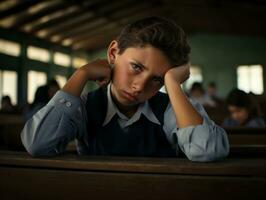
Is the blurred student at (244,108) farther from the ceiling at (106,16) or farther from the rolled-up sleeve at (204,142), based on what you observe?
the ceiling at (106,16)

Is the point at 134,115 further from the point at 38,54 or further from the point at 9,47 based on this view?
the point at 38,54

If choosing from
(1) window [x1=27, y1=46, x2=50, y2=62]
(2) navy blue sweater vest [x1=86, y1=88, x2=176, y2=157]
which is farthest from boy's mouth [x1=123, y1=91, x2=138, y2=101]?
(1) window [x1=27, y1=46, x2=50, y2=62]

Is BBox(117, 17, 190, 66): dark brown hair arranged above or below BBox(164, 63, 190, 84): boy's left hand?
above

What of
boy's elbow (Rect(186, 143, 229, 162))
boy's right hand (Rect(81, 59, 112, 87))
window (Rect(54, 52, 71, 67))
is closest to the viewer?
boy's elbow (Rect(186, 143, 229, 162))

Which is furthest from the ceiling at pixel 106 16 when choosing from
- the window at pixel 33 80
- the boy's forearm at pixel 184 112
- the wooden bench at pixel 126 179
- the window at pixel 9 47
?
the wooden bench at pixel 126 179

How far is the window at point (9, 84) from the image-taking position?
1013 centimetres

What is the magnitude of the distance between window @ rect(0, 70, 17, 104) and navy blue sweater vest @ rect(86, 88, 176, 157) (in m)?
9.39

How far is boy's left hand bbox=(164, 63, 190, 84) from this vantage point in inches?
44.1

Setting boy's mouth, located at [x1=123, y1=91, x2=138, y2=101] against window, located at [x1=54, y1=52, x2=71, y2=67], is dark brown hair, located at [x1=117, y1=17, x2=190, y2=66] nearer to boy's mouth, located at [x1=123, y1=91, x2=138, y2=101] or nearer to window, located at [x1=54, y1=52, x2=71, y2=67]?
boy's mouth, located at [x1=123, y1=91, x2=138, y2=101]

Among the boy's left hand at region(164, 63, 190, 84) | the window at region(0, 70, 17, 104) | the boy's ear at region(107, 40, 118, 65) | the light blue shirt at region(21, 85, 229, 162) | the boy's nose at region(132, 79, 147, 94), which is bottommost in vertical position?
the light blue shirt at region(21, 85, 229, 162)

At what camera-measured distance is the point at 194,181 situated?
2.35 ft

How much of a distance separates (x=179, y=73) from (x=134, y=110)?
191 millimetres

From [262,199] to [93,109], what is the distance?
657mm

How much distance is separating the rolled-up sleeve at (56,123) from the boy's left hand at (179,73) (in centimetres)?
29
